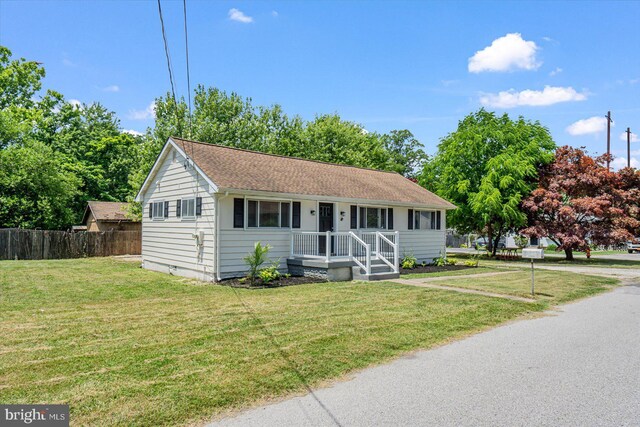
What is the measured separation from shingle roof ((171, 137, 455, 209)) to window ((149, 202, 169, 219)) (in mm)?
2938

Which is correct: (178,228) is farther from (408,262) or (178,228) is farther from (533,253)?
(533,253)

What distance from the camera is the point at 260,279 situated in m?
13.1

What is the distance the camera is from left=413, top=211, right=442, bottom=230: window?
780 inches

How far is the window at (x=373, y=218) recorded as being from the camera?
56.7 ft

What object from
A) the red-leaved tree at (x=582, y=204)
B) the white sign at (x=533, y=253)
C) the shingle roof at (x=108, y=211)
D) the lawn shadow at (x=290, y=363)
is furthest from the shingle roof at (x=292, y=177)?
the shingle roof at (x=108, y=211)

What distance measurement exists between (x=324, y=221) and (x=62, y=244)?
53.5ft

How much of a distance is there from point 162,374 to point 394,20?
12.9 metres

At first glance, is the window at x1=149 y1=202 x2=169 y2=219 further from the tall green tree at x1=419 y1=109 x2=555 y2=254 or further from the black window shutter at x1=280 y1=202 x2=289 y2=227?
the tall green tree at x1=419 y1=109 x2=555 y2=254

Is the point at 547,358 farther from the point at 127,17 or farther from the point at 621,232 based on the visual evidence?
the point at 621,232

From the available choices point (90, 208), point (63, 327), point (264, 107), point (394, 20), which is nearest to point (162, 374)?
point (63, 327)

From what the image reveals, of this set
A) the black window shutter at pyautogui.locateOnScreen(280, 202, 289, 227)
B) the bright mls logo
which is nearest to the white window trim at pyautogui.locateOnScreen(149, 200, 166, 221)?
the black window shutter at pyautogui.locateOnScreen(280, 202, 289, 227)

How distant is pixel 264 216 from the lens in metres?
14.2

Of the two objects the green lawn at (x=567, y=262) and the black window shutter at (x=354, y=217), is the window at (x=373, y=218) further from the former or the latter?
the green lawn at (x=567, y=262)

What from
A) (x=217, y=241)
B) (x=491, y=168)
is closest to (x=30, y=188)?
(x=217, y=241)
